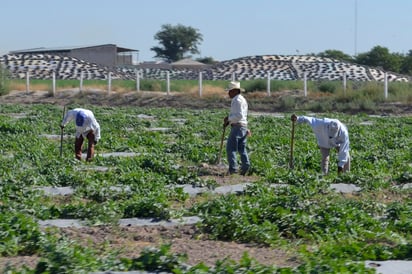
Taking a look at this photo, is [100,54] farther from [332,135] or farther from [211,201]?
[211,201]

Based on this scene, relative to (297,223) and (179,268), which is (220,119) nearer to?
(297,223)

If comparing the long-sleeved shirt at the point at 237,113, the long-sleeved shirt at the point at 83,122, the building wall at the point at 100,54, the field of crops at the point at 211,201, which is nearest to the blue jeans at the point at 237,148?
the long-sleeved shirt at the point at 237,113

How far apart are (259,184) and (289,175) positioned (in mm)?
1129

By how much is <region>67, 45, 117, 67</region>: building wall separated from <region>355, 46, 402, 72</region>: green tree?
90.5 feet

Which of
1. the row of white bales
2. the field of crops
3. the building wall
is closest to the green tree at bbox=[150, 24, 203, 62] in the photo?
the building wall

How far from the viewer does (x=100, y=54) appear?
98500mm

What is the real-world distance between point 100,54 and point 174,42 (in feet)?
128

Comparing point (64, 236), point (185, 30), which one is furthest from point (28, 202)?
point (185, 30)

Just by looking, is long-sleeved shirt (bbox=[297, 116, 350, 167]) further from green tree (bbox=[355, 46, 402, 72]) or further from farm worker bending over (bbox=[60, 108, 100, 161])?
green tree (bbox=[355, 46, 402, 72])

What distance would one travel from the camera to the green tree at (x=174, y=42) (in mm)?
134875

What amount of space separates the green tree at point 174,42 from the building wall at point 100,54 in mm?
34968

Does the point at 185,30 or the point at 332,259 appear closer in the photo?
the point at 332,259

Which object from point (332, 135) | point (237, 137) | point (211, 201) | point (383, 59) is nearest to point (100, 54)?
point (383, 59)

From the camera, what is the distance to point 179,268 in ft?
26.0
